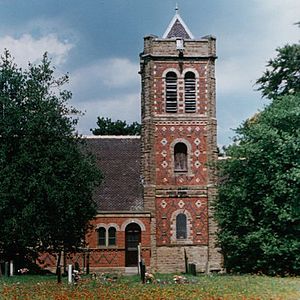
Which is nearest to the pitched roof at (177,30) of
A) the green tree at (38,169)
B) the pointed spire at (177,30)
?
the pointed spire at (177,30)

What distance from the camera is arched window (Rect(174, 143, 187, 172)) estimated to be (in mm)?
44750

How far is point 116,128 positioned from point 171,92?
97.8 ft

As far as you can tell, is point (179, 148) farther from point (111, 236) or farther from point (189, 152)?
point (111, 236)

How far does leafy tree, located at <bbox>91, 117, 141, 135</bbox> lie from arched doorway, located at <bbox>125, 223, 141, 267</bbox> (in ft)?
97.5

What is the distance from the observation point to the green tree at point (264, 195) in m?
29.8

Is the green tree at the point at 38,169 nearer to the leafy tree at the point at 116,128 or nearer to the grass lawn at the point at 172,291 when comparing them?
the grass lawn at the point at 172,291

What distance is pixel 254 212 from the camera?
3222 centimetres

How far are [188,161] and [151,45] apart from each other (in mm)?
8295

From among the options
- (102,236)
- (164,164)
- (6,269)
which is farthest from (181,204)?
(6,269)

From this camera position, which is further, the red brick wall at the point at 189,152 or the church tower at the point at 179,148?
the red brick wall at the point at 189,152

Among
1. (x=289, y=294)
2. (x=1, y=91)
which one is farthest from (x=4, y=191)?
(x=289, y=294)

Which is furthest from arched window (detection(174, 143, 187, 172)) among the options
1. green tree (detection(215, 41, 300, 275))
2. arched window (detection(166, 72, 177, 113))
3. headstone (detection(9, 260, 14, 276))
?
headstone (detection(9, 260, 14, 276))

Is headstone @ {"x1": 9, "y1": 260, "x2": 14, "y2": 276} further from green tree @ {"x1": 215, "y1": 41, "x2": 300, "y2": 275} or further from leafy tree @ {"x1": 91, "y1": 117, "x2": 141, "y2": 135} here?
leafy tree @ {"x1": 91, "y1": 117, "x2": 141, "y2": 135}

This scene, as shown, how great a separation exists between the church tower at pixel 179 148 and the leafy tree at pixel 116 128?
28.8 meters
